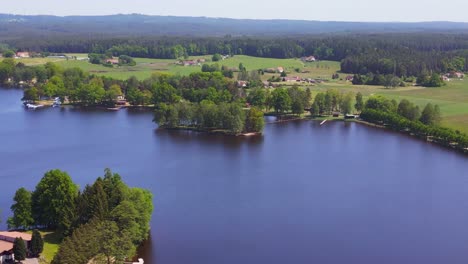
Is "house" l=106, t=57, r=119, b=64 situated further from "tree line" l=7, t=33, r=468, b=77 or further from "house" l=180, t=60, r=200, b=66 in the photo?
"house" l=180, t=60, r=200, b=66

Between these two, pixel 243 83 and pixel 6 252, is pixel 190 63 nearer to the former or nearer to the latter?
pixel 243 83

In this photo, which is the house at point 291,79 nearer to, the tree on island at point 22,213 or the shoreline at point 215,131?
the shoreline at point 215,131

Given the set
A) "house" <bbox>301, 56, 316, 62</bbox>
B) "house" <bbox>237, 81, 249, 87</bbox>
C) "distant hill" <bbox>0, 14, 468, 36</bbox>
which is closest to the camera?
"house" <bbox>237, 81, 249, 87</bbox>

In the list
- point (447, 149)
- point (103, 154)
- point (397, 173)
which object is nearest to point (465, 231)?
point (397, 173)

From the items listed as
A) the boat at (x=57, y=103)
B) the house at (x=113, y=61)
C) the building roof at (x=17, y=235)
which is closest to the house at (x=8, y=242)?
the building roof at (x=17, y=235)

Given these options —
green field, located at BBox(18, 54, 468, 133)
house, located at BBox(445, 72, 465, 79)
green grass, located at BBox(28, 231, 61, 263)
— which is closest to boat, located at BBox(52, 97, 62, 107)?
green field, located at BBox(18, 54, 468, 133)

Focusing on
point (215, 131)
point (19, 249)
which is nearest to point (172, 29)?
point (215, 131)
